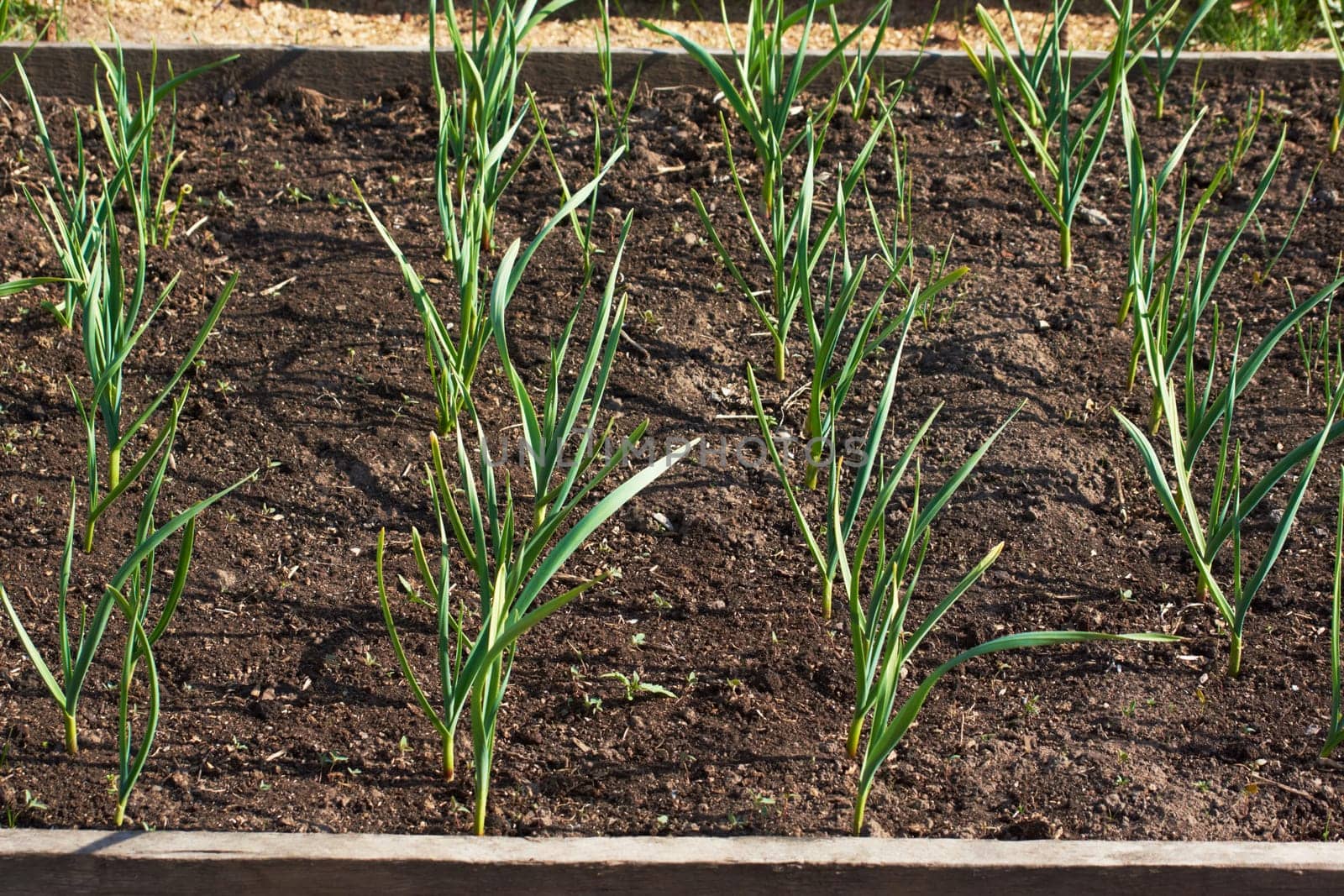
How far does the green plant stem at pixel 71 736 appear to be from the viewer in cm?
175

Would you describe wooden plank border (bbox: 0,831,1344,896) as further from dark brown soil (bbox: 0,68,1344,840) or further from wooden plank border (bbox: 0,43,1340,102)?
wooden plank border (bbox: 0,43,1340,102)

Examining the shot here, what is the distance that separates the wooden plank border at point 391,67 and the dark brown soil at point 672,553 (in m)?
0.19

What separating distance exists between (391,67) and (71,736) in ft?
6.58

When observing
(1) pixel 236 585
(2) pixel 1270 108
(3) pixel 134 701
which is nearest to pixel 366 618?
(1) pixel 236 585

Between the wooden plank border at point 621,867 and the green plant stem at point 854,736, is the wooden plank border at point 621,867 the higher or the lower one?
the lower one

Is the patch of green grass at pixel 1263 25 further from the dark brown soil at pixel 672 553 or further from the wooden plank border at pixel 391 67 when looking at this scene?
the dark brown soil at pixel 672 553

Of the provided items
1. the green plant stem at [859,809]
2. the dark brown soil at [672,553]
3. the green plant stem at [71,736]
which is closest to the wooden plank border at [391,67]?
the dark brown soil at [672,553]

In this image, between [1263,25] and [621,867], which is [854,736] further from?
[1263,25]

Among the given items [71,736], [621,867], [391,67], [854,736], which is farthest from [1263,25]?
[71,736]

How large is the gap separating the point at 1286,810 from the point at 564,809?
3.21ft

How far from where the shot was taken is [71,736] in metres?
1.77

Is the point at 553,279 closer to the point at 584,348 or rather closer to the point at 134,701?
the point at 584,348

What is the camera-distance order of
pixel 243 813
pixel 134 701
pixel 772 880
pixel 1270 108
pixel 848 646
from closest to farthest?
pixel 772 880, pixel 243 813, pixel 134 701, pixel 848 646, pixel 1270 108

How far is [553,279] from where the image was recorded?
271 cm
